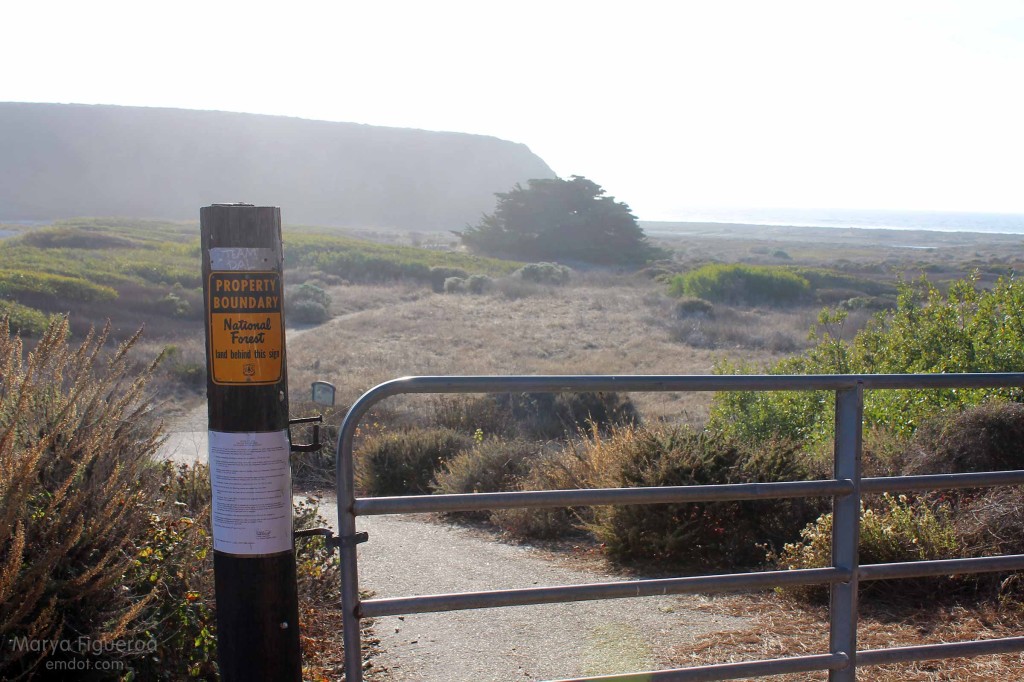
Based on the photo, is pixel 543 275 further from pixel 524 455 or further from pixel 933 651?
pixel 933 651

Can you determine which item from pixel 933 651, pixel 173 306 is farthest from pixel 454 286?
pixel 933 651

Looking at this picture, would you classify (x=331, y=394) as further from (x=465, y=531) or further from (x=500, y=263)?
(x=500, y=263)

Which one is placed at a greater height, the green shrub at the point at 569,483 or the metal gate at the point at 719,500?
the metal gate at the point at 719,500

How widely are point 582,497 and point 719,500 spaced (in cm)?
52

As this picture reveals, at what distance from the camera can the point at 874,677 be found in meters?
3.68

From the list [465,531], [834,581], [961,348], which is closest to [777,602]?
[834,581]

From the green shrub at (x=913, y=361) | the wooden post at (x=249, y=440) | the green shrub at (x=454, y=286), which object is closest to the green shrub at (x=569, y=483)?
the green shrub at (x=913, y=361)

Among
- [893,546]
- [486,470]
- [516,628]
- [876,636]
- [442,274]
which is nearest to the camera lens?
[876,636]

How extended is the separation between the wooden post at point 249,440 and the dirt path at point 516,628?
1.49m

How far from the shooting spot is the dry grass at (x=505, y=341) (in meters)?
17.9

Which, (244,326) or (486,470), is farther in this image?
(486,470)

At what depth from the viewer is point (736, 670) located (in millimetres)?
2656

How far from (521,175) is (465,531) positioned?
142 meters

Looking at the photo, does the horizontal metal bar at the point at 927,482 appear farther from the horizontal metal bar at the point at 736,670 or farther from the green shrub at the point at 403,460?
the green shrub at the point at 403,460
